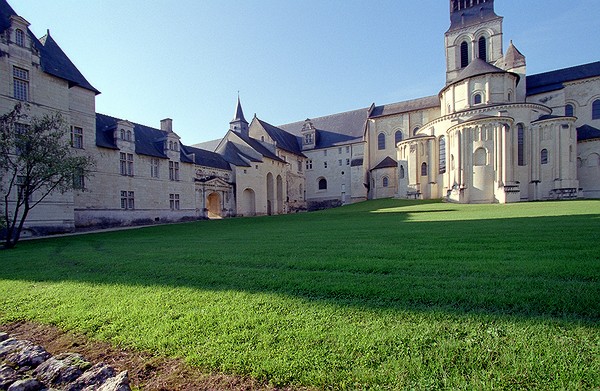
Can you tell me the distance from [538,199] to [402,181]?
1441 cm

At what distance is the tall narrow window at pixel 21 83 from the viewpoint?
17938mm

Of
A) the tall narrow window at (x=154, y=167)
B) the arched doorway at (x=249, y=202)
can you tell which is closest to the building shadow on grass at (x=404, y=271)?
the tall narrow window at (x=154, y=167)

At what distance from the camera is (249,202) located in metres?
37.9

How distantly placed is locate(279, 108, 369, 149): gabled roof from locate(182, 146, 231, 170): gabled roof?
2046 cm

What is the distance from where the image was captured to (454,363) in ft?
8.91

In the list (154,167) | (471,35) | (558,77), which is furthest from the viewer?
(471,35)

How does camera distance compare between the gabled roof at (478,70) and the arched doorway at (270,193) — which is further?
the arched doorway at (270,193)

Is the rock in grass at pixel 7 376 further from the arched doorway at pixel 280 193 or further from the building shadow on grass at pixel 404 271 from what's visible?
the arched doorway at pixel 280 193

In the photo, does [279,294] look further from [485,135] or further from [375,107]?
[375,107]

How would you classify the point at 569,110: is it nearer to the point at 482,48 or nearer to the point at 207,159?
the point at 482,48

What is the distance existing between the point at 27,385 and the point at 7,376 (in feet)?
1.34

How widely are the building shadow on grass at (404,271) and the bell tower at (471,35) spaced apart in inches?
1710

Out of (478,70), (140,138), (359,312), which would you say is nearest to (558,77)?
(478,70)

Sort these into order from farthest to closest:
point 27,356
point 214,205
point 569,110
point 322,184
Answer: point 322,184 → point 569,110 → point 214,205 → point 27,356
